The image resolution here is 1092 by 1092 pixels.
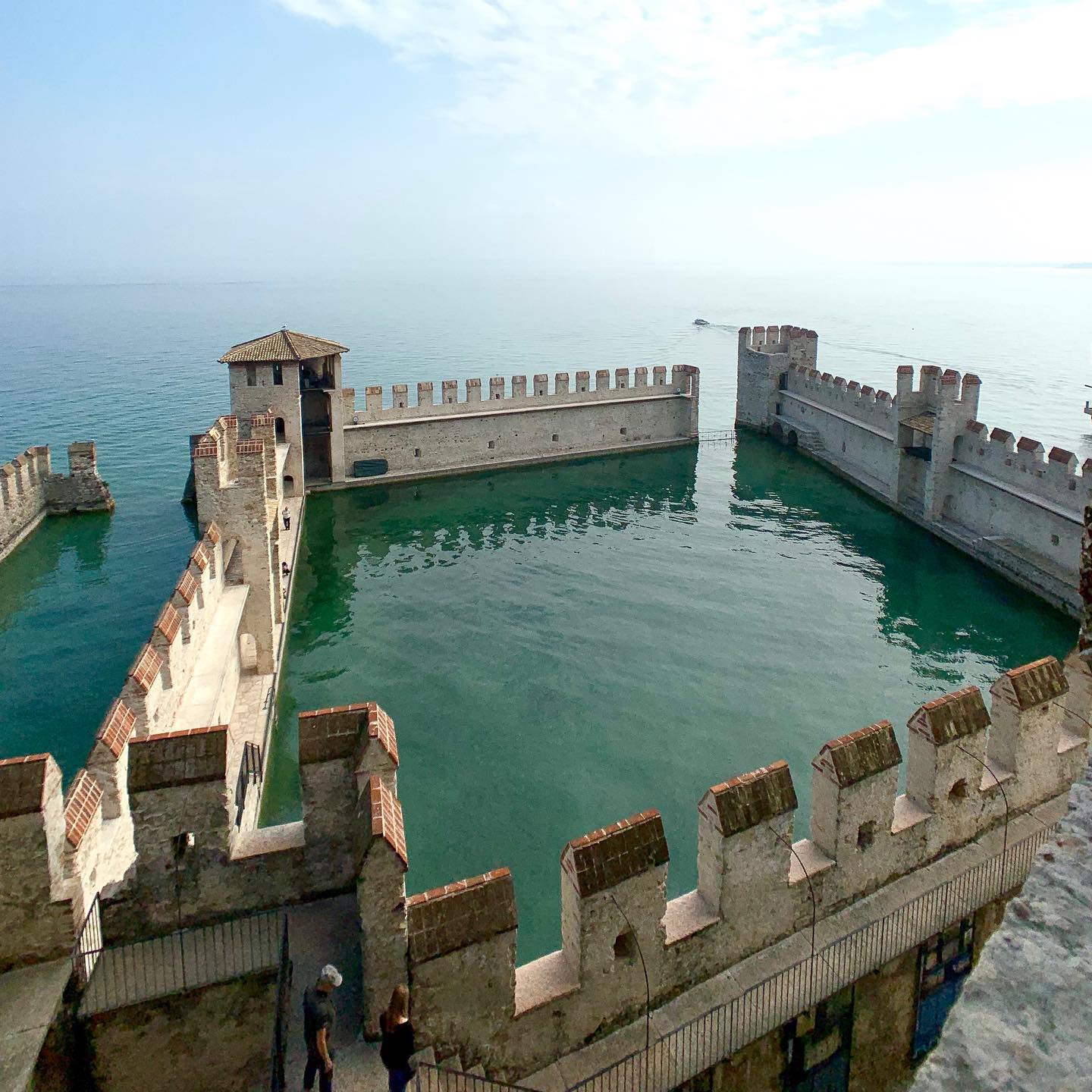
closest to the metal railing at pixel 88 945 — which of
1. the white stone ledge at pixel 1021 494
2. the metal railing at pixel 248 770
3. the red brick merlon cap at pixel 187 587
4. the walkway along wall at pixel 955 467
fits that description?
the metal railing at pixel 248 770

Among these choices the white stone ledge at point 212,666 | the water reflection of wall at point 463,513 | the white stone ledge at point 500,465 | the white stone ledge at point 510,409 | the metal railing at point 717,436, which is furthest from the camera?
the metal railing at point 717,436

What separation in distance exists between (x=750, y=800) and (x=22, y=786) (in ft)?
14.4

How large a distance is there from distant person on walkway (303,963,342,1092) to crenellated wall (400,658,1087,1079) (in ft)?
1.50

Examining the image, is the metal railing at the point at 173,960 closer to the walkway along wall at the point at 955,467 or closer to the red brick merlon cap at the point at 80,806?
the red brick merlon cap at the point at 80,806

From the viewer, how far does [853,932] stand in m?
6.41

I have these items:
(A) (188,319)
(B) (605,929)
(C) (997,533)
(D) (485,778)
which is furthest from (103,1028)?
(A) (188,319)

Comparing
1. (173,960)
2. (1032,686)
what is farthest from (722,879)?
(173,960)

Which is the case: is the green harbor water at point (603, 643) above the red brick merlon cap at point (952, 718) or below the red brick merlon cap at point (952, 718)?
below

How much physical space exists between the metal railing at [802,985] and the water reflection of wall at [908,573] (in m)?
12.1

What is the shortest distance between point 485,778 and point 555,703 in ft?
9.17

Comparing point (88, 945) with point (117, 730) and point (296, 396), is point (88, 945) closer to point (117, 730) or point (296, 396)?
point (117, 730)

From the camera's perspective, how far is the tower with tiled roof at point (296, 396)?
26.2 meters

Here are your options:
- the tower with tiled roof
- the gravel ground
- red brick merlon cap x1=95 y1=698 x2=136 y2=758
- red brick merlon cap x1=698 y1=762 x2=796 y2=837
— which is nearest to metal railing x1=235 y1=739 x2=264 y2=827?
red brick merlon cap x1=95 y1=698 x2=136 y2=758

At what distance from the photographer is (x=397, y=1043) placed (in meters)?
4.86
